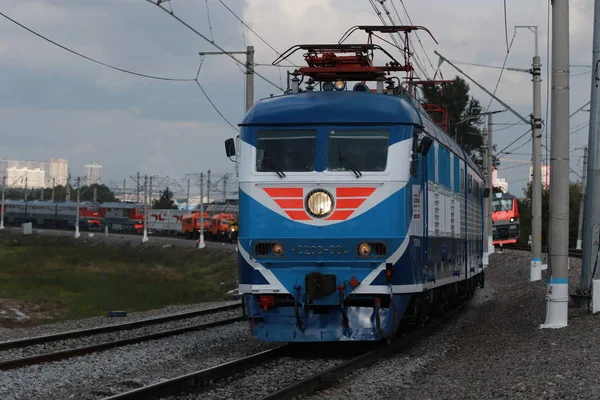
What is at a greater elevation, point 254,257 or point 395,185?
point 395,185

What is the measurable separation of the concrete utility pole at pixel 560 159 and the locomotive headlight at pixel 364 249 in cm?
491

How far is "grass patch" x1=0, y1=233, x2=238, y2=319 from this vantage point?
115 ft

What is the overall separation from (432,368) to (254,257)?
2.66 m

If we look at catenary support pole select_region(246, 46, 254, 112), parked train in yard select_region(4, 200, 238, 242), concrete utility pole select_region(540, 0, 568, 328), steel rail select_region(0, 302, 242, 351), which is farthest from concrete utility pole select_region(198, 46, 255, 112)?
parked train in yard select_region(4, 200, 238, 242)

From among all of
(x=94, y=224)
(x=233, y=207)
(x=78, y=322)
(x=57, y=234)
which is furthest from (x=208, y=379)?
(x=94, y=224)

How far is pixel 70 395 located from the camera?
10.2 m

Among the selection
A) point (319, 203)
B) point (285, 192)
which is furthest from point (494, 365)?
point (285, 192)

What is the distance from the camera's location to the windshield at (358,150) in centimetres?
1265

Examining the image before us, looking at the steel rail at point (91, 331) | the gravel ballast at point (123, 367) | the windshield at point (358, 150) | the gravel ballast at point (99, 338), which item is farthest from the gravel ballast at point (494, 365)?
the steel rail at point (91, 331)

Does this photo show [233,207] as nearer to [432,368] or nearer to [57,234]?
[57,234]

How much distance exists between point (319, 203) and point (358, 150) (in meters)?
0.89

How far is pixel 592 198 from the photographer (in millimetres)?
19609

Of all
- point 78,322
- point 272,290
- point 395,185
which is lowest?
point 78,322

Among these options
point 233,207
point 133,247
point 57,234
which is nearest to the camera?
point 133,247
